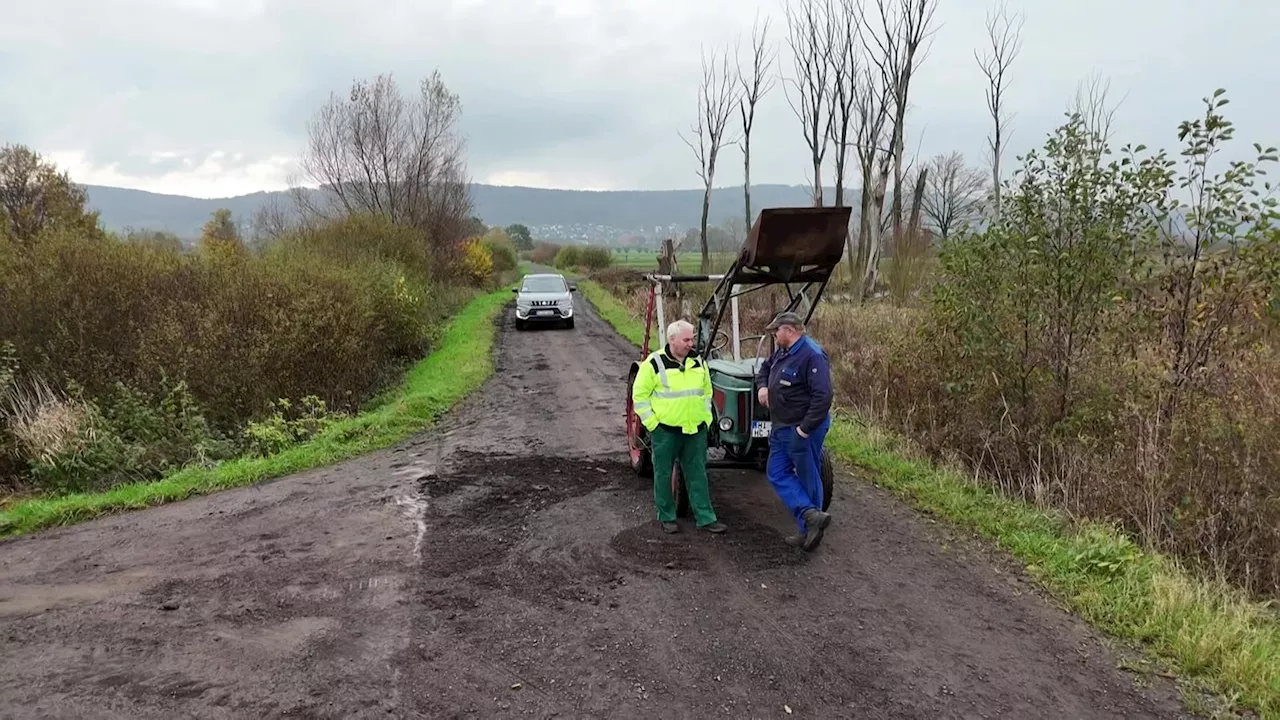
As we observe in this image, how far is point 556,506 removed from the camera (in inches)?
258

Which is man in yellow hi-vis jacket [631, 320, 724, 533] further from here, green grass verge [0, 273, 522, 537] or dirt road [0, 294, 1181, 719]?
green grass verge [0, 273, 522, 537]

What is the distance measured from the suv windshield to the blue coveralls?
60.5ft

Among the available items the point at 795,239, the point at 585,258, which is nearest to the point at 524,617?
the point at 795,239

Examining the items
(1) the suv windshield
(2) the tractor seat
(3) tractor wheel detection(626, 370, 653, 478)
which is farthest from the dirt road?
(1) the suv windshield

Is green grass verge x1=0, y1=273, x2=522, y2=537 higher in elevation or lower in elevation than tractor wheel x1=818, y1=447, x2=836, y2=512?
lower

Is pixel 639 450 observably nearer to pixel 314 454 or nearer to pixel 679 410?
pixel 679 410

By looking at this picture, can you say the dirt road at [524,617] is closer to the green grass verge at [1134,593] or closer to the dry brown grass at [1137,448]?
the green grass verge at [1134,593]

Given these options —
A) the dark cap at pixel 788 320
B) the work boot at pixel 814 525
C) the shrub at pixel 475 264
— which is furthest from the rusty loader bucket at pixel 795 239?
the shrub at pixel 475 264

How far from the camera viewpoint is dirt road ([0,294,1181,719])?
11.9 ft

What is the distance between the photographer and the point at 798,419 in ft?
→ 17.5

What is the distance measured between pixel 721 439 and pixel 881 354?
4872 mm

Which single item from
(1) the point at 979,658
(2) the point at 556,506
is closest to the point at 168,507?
(2) the point at 556,506

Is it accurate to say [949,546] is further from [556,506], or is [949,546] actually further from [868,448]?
[556,506]

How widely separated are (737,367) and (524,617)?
3010 millimetres
